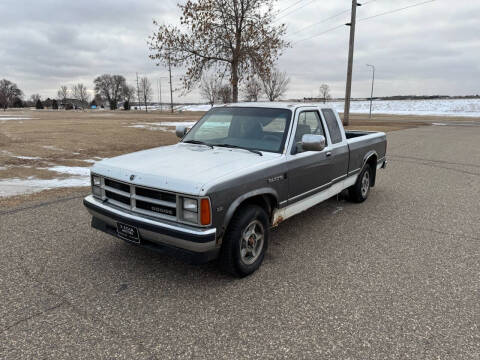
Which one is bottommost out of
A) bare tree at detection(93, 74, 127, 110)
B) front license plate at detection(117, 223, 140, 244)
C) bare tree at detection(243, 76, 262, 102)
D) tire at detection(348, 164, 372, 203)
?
tire at detection(348, 164, 372, 203)

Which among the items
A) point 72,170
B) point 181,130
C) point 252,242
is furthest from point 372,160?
point 72,170

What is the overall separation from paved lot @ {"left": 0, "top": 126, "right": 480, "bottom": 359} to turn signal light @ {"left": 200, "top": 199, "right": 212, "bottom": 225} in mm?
758

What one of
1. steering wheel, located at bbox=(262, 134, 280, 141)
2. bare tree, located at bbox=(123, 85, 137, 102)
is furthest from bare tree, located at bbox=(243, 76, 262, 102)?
bare tree, located at bbox=(123, 85, 137, 102)

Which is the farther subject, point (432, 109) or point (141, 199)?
point (432, 109)

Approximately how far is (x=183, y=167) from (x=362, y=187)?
4077 millimetres

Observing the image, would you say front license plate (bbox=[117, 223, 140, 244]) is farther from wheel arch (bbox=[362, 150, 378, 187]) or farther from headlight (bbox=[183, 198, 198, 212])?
wheel arch (bbox=[362, 150, 378, 187])

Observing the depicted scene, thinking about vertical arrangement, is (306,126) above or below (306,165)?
above

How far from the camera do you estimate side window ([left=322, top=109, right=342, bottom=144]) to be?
512 centimetres

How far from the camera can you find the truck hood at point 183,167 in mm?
3074

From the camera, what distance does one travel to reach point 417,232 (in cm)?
491

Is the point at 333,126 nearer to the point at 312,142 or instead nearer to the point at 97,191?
the point at 312,142

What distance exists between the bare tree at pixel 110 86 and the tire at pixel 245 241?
12200 centimetres

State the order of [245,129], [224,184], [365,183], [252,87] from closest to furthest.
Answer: [224,184], [245,129], [365,183], [252,87]

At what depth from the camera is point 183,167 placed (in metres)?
3.38
